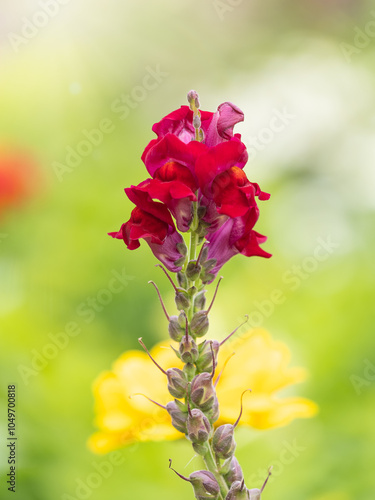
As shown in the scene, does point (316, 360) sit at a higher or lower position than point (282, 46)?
lower

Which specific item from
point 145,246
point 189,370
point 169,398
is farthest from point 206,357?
point 145,246

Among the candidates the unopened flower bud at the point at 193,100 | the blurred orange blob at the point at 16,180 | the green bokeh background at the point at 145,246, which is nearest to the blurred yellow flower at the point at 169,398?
the green bokeh background at the point at 145,246

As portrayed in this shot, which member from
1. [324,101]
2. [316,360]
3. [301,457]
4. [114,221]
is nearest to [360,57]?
[324,101]

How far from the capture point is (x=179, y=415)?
0.78 ft

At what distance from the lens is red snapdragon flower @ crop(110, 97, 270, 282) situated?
246mm

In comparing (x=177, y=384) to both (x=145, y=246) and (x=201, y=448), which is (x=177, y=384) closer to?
(x=201, y=448)

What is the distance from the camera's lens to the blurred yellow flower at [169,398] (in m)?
0.42

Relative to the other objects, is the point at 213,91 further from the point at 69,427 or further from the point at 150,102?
the point at 69,427

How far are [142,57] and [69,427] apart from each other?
3.30 feet

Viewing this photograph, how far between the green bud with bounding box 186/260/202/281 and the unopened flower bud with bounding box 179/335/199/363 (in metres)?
0.03

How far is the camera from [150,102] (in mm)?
1258

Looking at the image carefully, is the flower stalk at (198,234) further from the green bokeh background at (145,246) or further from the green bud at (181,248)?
the green bokeh background at (145,246)

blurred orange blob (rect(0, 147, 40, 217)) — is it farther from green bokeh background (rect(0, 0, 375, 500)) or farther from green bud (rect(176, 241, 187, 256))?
green bud (rect(176, 241, 187, 256))

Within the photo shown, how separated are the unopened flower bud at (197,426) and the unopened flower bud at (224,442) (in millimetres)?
11
